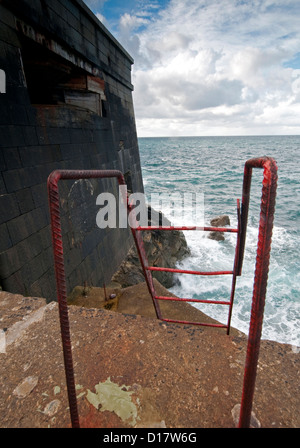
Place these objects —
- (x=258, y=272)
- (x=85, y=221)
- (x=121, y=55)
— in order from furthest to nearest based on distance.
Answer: (x=121, y=55) < (x=85, y=221) < (x=258, y=272)

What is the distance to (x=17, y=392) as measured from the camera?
133 centimetres

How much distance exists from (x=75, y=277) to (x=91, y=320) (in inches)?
118

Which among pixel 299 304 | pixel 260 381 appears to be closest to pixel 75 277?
pixel 260 381

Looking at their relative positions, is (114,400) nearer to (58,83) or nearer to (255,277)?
(255,277)

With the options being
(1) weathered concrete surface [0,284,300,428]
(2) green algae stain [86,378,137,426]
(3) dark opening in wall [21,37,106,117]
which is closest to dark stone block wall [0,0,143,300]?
(3) dark opening in wall [21,37,106,117]

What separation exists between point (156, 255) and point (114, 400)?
725 cm

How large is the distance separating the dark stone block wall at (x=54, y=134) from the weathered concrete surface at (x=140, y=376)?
74.9 inches

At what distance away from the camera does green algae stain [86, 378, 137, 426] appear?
120 centimetres

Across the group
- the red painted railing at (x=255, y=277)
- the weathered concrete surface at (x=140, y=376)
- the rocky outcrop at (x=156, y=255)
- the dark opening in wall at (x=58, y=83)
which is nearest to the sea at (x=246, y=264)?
the weathered concrete surface at (x=140, y=376)

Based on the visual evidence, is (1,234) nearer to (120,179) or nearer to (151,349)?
(120,179)

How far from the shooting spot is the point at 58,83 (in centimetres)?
530

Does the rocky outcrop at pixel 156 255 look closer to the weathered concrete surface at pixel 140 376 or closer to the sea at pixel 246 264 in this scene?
the sea at pixel 246 264

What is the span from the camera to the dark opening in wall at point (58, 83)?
14.1 ft

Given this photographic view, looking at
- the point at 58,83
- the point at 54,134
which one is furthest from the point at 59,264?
the point at 58,83
